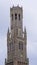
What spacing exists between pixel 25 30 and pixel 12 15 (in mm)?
6182

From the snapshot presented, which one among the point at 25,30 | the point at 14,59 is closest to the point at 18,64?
the point at 14,59

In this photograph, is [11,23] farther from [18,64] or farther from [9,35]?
[18,64]

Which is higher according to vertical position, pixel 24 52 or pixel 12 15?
pixel 12 15

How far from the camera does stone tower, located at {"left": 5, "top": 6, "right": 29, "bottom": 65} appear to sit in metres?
143

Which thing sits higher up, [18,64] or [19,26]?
[19,26]

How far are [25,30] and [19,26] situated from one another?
2.62m

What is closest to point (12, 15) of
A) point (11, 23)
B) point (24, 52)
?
point (11, 23)

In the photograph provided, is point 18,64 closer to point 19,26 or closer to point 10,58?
point 10,58

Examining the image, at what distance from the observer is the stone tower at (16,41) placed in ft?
469

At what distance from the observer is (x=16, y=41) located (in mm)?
146125

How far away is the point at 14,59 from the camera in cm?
14225

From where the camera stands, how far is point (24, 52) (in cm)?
14550

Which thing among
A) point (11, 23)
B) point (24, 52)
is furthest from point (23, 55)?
point (11, 23)

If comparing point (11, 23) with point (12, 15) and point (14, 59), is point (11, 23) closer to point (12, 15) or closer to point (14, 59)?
point (12, 15)
